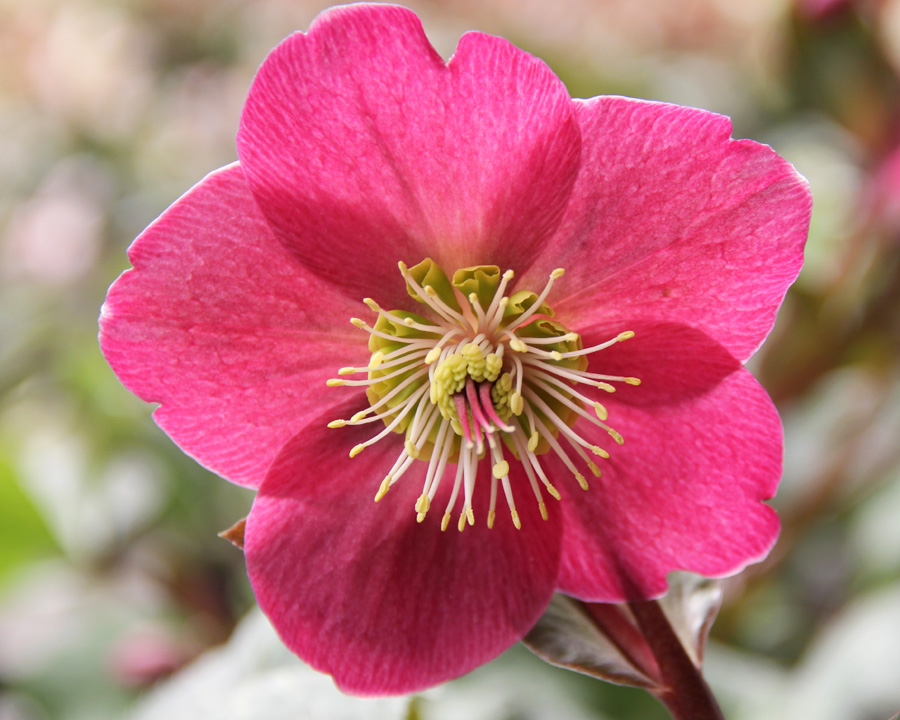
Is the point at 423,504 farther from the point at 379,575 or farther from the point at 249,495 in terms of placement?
the point at 249,495

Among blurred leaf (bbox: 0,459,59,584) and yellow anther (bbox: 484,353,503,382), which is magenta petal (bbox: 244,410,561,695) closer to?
yellow anther (bbox: 484,353,503,382)

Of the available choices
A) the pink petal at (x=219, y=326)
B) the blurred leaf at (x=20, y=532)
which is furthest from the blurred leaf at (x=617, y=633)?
the blurred leaf at (x=20, y=532)

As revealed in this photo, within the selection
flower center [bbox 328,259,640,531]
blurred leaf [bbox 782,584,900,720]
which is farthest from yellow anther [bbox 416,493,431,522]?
blurred leaf [bbox 782,584,900,720]

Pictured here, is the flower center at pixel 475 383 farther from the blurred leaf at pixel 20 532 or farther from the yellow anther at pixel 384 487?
→ the blurred leaf at pixel 20 532

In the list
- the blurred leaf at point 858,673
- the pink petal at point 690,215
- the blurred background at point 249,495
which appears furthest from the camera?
the blurred background at point 249,495

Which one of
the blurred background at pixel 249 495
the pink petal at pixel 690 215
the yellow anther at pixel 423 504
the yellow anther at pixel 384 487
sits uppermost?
the pink petal at pixel 690 215

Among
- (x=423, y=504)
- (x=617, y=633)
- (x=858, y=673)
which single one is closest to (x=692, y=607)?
(x=617, y=633)

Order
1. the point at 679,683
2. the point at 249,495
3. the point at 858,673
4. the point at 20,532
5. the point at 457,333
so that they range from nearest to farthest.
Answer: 1. the point at 679,683
2. the point at 457,333
3. the point at 858,673
4. the point at 249,495
5. the point at 20,532
